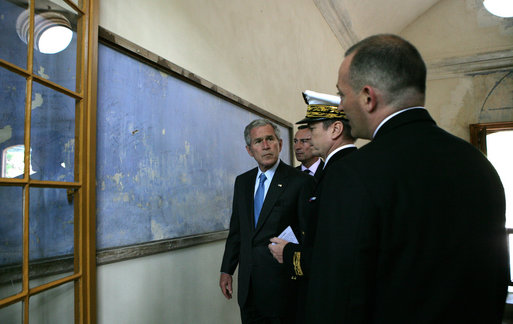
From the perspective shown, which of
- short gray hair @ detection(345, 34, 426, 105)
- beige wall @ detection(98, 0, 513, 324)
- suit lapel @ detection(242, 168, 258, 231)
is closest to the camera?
short gray hair @ detection(345, 34, 426, 105)

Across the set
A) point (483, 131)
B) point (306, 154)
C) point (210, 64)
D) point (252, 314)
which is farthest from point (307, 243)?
point (483, 131)

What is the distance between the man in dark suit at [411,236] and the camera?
93 centimetres

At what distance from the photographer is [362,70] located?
3.62 ft

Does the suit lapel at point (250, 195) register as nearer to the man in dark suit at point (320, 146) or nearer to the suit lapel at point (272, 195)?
the suit lapel at point (272, 195)

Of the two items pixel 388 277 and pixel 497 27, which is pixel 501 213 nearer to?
pixel 388 277

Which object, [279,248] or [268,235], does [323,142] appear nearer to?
[279,248]

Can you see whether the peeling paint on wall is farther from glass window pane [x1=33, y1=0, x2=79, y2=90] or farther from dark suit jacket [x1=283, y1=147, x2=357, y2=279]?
dark suit jacket [x1=283, y1=147, x2=357, y2=279]

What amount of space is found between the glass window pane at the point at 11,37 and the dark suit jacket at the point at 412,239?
1.27 metres

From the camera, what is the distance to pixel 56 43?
1627mm

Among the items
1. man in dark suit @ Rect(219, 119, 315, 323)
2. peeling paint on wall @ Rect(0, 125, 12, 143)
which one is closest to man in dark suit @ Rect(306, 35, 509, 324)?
man in dark suit @ Rect(219, 119, 315, 323)

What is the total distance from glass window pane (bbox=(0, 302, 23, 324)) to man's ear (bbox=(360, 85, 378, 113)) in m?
1.38

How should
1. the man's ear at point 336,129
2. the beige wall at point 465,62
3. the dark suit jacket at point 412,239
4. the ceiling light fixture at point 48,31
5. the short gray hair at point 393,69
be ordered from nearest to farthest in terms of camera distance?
the dark suit jacket at point 412,239
the short gray hair at point 393,69
the ceiling light fixture at point 48,31
the man's ear at point 336,129
the beige wall at point 465,62

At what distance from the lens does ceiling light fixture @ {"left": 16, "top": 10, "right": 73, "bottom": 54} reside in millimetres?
1426

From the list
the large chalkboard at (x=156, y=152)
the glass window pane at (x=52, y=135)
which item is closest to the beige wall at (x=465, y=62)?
the large chalkboard at (x=156, y=152)
